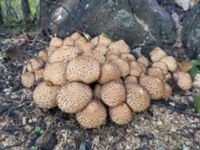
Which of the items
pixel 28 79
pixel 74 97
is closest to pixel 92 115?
pixel 74 97

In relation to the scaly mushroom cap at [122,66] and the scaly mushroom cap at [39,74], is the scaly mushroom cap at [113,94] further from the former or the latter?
the scaly mushroom cap at [39,74]

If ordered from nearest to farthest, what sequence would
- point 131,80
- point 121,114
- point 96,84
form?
point 121,114 < point 96,84 < point 131,80

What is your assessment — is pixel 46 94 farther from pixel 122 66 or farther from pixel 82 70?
pixel 122 66

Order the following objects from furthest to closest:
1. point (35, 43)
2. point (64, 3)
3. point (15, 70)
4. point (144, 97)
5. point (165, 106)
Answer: point (64, 3)
point (35, 43)
point (15, 70)
point (165, 106)
point (144, 97)

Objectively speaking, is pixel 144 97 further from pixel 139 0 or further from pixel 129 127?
pixel 139 0

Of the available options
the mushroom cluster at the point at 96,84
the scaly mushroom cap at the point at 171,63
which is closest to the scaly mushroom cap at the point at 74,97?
the mushroom cluster at the point at 96,84

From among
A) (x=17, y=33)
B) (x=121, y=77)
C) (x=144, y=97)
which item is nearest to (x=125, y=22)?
(x=121, y=77)
